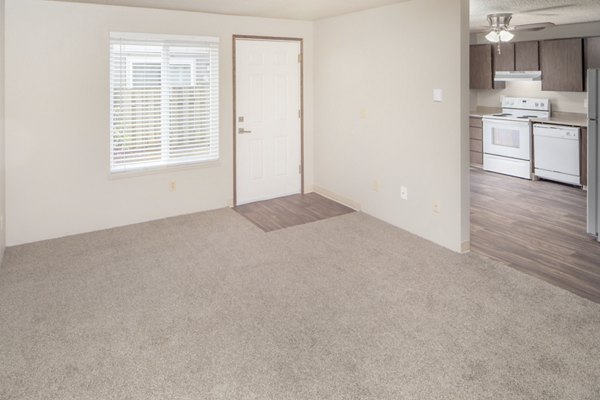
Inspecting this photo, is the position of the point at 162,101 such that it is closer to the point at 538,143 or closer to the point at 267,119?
the point at 267,119

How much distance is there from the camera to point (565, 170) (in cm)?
604

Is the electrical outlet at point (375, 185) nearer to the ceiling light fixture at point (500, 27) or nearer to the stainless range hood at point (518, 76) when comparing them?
the ceiling light fixture at point (500, 27)

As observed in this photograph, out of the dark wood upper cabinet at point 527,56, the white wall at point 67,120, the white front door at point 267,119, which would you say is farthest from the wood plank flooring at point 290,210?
the dark wood upper cabinet at point 527,56

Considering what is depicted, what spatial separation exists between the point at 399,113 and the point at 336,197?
5.06 ft

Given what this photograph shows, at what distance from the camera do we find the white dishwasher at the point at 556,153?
5.91 meters

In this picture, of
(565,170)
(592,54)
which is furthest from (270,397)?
(592,54)

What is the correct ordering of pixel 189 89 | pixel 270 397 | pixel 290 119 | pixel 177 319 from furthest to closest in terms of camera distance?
pixel 290 119
pixel 189 89
pixel 177 319
pixel 270 397

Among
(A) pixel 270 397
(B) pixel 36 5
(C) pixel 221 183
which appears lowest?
(A) pixel 270 397

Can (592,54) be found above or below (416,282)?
above

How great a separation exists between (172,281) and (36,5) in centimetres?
286

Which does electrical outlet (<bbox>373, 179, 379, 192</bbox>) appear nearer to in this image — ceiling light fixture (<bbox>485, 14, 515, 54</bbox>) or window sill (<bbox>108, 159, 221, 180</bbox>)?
window sill (<bbox>108, 159, 221, 180</bbox>)

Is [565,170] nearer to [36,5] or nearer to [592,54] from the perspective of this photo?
[592,54]

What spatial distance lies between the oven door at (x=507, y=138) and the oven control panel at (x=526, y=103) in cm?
53

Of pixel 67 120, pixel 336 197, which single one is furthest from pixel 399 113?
pixel 67 120
